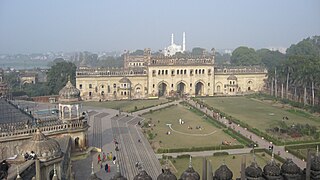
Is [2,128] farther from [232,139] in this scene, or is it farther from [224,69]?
[224,69]

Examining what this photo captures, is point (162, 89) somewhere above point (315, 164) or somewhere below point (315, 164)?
above

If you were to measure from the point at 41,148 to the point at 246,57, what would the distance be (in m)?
67.5

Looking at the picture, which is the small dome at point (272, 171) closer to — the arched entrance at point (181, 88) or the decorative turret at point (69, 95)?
the decorative turret at point (69, 95)

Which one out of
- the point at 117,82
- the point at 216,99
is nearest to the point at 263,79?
the point at 216,99

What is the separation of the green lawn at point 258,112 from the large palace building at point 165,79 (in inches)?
186

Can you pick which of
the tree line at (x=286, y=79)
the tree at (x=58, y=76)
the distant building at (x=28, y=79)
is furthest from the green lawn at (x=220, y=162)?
the distant building at (x=28, y=79)

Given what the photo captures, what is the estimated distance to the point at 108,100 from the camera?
50.7 meters

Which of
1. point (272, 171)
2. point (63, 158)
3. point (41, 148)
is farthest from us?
point (63, 158)

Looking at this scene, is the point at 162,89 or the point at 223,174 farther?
the point at 162,89

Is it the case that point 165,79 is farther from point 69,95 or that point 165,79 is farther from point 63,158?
point 63,158

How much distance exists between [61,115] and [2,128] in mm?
4524

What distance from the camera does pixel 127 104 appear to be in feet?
154

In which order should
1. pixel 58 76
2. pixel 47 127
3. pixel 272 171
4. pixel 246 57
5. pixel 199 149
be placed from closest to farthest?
pixel 272 171 → pixel 47 127 → pixel 199 149 → pixel 58 76 → pixel 246 57

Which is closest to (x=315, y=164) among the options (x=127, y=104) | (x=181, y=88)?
(x=127, y=104)
